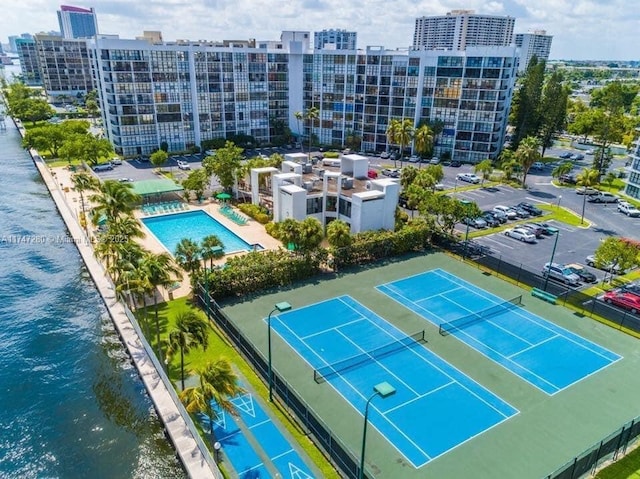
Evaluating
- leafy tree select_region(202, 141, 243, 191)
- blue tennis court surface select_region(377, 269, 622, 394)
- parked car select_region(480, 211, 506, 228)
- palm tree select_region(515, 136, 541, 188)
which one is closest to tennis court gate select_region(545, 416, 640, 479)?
blue tennis court surface select_region(377, 269, 622, 394)

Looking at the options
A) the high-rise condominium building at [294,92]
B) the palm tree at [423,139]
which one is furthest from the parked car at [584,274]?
the high-rise condominium building at [294,92]

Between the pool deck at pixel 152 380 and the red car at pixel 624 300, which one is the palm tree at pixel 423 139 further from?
the pool deck at pixel 152 380

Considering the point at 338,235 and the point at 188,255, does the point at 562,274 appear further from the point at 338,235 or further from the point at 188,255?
the point at 188,255

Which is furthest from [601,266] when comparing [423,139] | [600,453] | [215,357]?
[423,139]

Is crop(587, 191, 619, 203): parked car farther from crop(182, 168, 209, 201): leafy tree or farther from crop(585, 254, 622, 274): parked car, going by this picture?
crop(182, 168, 209, 201): leafy tree

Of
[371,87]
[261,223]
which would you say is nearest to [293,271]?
[261,223]
